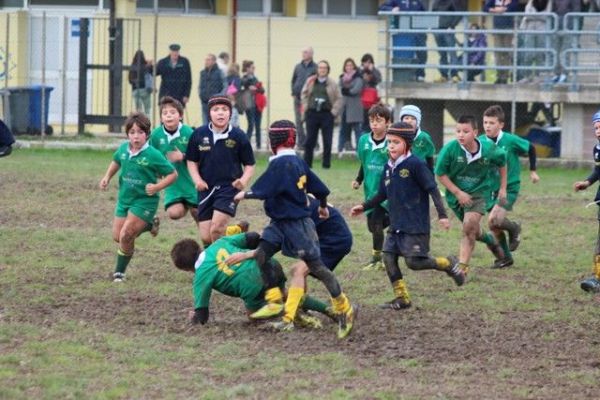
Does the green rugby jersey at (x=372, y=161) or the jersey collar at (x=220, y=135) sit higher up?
the jersey collar at (x=220, y=135)

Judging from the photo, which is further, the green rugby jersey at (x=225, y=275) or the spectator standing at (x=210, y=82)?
the spectator standing at (x=210, y=82)

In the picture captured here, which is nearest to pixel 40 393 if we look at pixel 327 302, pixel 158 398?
pixel 158 398

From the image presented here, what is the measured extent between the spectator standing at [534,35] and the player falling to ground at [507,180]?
11998mm

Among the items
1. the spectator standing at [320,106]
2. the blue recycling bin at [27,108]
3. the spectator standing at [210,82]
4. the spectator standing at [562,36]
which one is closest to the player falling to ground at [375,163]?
the spectator standing at [320,106]

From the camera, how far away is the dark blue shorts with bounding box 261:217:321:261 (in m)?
9.98

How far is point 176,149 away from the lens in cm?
1310

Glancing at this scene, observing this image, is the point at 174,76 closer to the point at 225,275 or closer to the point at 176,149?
the point at 176,149

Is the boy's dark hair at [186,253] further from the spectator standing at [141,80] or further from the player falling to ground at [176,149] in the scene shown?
the spectator standing at [141,80]

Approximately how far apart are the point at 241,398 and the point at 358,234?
853cm

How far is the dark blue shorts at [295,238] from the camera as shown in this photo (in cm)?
998

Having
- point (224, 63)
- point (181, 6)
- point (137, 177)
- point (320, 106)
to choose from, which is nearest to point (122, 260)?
point (137, 177)

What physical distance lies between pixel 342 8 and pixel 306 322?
26.4m

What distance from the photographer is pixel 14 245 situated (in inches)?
577

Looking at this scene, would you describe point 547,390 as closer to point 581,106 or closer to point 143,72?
point 581,106
